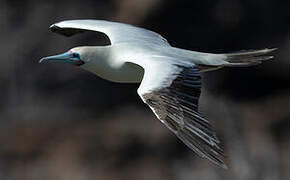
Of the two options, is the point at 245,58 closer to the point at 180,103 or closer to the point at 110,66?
the point at 110,66

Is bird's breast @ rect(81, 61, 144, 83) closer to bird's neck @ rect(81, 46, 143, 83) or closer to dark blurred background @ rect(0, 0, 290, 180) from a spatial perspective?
bird's neck @ rect(81, 46, 143, 83)

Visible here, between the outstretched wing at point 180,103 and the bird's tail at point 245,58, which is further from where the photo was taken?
the bird's tail at point 245,58

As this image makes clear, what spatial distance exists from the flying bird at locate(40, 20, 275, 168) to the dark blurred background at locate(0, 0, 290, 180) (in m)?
4.65

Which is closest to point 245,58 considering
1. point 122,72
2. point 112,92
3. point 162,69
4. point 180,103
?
point 122,72

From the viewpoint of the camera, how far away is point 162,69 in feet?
21.9

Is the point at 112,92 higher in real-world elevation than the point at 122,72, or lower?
lower

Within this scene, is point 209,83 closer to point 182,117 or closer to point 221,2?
point 221,2

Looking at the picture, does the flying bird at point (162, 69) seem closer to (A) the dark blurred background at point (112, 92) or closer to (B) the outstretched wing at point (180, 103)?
(B) the outstretched wing at point (180, 103)

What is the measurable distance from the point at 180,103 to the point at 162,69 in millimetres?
349

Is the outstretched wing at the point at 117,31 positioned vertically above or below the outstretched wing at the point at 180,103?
above

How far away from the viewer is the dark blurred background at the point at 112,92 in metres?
13.1

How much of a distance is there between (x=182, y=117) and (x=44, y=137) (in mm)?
7438

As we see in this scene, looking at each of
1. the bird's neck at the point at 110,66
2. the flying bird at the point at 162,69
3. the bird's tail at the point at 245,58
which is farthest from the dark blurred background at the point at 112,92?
the bird's neck at the point at 110,66

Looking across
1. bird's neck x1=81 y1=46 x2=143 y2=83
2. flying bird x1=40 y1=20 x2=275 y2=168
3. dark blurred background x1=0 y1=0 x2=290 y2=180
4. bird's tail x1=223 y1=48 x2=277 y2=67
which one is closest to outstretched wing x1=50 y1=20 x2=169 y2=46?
flying bird x1=40 y1=20 x2=275 y2=168
